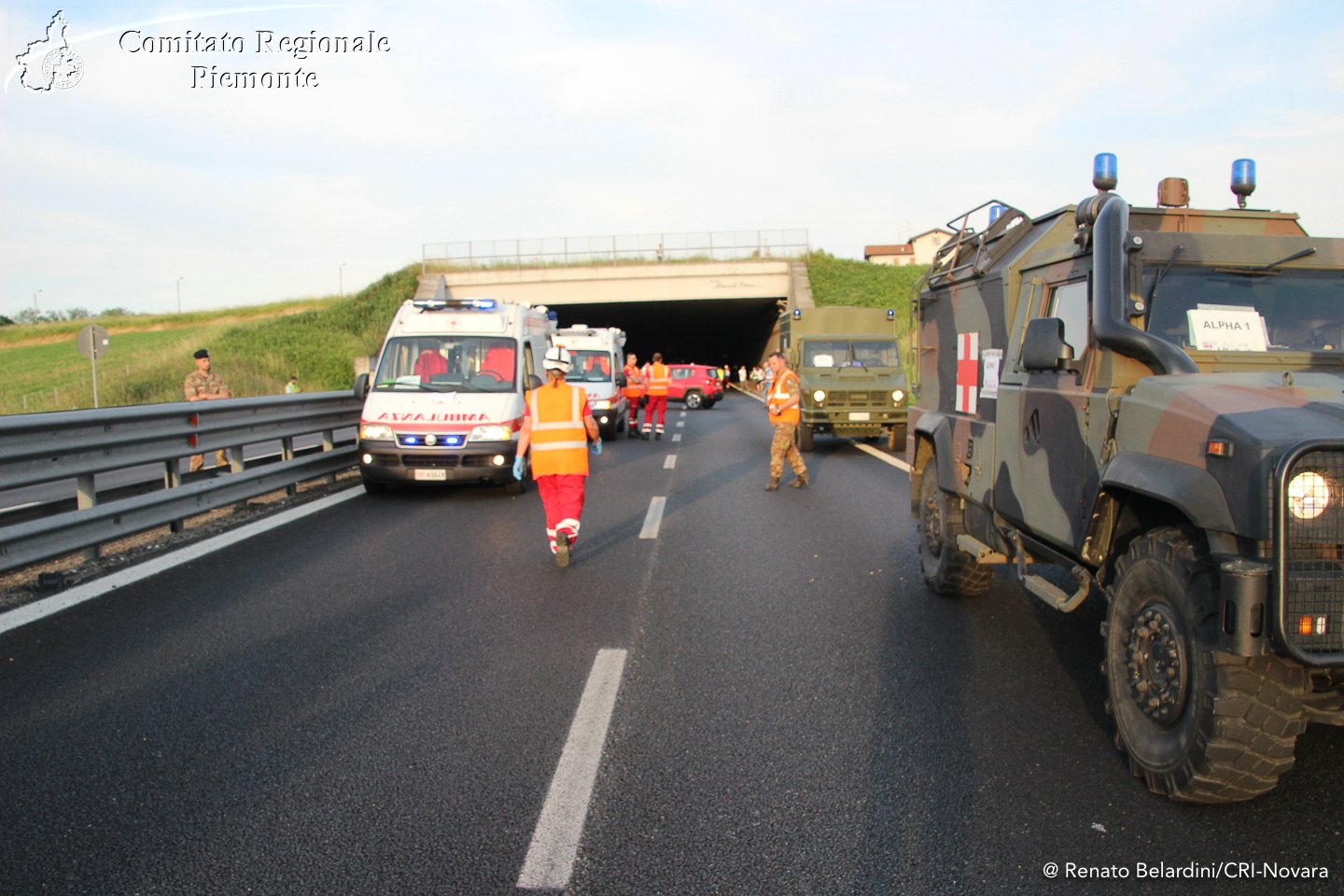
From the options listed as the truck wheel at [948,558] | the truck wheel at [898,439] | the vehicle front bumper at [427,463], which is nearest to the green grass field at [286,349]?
the truck wheel at [898,439]

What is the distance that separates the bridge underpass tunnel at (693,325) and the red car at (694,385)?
1151 cm

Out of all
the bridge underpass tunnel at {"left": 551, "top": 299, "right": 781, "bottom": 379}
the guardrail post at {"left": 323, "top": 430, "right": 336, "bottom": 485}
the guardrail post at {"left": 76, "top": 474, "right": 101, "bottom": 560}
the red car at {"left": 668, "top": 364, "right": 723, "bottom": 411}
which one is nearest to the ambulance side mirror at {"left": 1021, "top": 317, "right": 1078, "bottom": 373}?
the guardrail post at {"left": 76, "top": 474, "right": 101, "bottom": 560}

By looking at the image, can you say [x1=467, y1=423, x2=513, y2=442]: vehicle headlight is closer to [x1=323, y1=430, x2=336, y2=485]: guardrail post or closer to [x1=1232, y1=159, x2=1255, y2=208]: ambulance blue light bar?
[x1=323, y1=430, x2=336, y2=485]: guardrail post

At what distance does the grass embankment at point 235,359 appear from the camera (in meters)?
38.2

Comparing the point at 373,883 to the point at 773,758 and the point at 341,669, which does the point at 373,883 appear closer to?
the point at 773,758

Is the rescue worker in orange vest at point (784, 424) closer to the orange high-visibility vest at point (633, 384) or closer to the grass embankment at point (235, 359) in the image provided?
the orange high-visibility vest at point (633, 384)

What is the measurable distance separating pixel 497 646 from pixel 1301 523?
409 centimetres

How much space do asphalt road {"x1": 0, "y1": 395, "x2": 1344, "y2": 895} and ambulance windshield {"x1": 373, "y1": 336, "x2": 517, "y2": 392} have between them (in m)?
5.66

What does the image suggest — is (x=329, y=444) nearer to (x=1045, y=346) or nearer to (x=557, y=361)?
(x=557, y=361)

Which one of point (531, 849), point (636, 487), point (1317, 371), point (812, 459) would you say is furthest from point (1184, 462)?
point (812, 459)

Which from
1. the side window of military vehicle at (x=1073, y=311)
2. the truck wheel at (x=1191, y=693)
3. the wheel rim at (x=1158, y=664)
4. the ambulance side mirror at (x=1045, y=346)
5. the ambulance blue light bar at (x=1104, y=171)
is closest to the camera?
the truck wheel at (x=1191, y=693)

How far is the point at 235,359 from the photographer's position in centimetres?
4791

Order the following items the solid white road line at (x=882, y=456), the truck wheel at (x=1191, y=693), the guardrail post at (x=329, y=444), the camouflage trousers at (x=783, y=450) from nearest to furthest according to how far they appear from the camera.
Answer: the truck wheel at (x=1191, y=693)
the camouflage trousers at (x=783, y=450)
the guardrail post at (x=329, y=444)
the solid white road line at (x=882, y=456)

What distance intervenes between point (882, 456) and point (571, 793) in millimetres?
14802
